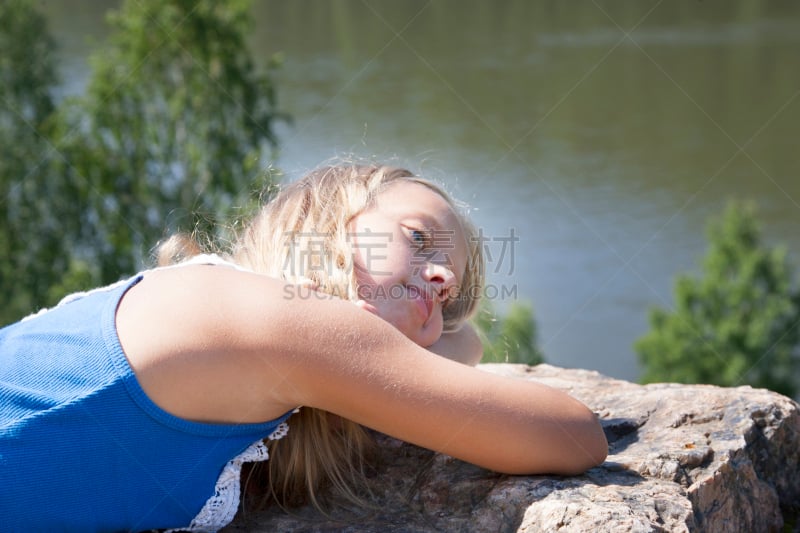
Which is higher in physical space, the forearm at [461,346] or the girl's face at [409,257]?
the girl's face at [409,257]

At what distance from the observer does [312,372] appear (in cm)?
180

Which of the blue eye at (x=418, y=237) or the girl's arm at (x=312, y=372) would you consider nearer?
the girl's arm at (x=312, y=372)

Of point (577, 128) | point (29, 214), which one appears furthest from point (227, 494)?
point (577, 128)

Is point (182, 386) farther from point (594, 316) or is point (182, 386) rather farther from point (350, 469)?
point (594, 316)

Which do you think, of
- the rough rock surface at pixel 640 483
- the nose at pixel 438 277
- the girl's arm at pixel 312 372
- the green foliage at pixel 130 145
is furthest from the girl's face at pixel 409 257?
the green foliage at pixel 130 145

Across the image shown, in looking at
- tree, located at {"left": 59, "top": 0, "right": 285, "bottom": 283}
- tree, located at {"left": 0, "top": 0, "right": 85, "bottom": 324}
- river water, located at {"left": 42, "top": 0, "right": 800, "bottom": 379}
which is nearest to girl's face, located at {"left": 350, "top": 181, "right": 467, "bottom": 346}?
river water, located at {"left": 42, "top": 0, "right": 800, "bottom": 379}

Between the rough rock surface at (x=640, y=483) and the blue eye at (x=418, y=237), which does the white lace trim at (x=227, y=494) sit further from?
the blue eye at (x=418, y=237)

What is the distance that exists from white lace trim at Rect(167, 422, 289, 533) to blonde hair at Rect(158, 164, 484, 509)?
0.09m

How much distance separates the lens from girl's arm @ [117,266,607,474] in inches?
70.7

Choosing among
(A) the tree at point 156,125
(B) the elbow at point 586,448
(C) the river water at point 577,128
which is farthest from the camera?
(C) the river water at point 577,128

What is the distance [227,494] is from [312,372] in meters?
0.40

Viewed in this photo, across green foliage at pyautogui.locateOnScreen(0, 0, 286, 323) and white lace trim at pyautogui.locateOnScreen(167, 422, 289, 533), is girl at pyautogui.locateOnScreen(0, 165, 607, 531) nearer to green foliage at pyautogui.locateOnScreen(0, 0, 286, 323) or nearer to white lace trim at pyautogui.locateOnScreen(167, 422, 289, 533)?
white lace trim at pyautogui.locateOnScreen(167, 422, 289, 533)

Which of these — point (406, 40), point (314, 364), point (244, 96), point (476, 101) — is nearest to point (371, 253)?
point (314, 364)

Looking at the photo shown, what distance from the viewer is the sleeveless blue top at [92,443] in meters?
1.83
